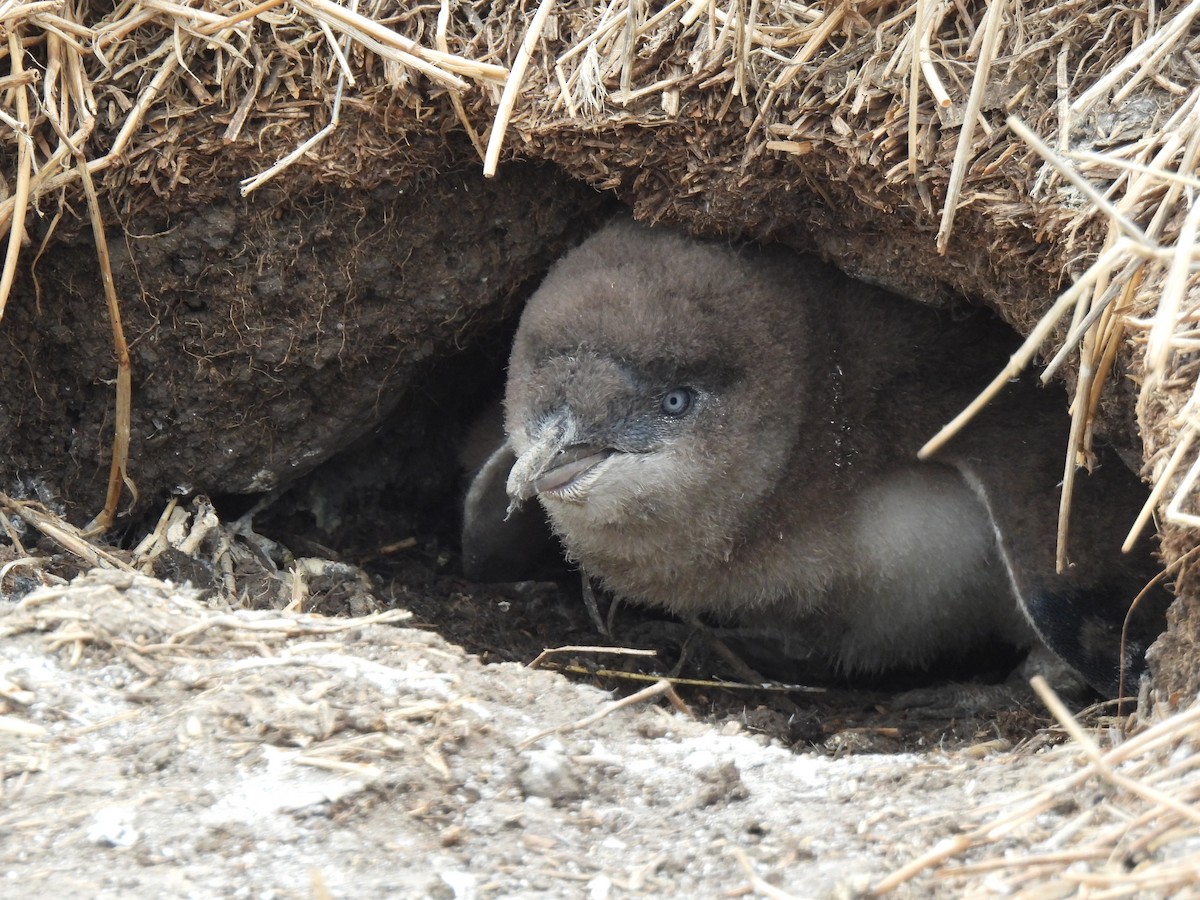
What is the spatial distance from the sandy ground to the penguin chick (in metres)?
0.96

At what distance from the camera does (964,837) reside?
214 centimetres

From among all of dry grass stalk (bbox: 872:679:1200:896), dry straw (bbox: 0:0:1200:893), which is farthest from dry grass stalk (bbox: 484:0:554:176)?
dry grass stalk (bbox: 872:679:1200:896)

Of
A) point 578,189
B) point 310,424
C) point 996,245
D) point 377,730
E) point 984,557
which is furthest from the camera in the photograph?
point 310,424

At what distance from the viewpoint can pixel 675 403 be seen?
13.0 feet

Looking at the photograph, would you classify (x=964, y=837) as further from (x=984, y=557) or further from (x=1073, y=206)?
(x=984, y=557)

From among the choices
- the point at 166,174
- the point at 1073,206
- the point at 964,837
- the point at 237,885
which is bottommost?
the point at 237,885

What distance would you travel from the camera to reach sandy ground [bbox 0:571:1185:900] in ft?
7.25

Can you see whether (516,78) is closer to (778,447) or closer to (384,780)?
(778,447)

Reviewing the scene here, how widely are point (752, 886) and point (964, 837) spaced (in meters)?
0.37

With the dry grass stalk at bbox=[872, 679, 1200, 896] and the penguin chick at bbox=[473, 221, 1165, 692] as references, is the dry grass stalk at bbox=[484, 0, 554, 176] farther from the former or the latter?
the dry grass stalk at bbox=[872, 679, 1200, 896]

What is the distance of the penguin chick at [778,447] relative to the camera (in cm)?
386

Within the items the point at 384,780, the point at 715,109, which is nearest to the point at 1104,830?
the point at 384,780

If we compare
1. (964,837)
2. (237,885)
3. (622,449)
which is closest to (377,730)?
(237,885)

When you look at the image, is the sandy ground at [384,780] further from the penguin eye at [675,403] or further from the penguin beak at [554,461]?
the penguin eye at [675,403]
